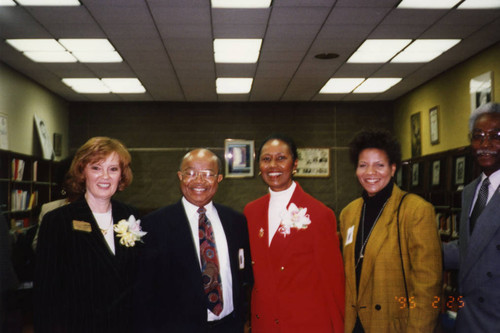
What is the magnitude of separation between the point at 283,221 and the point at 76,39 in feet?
16.9

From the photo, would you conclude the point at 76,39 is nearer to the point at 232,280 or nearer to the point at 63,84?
the point at 63,84

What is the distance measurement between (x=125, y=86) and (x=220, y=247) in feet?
24.2

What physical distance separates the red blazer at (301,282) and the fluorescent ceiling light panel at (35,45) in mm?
5475

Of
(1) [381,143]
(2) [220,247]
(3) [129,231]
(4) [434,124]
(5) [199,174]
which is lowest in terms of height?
(2) [220,247]

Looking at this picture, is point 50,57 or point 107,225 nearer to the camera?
point 107,225

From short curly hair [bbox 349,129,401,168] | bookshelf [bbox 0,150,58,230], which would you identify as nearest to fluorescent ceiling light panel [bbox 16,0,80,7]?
bookshelf [bbox 0,150,58,230]

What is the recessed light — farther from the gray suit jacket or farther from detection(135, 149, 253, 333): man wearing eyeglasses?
the gray suit jacket

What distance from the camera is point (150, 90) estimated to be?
369 inches

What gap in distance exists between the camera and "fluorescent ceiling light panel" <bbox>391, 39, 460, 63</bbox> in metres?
6.59

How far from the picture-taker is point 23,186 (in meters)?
7.55

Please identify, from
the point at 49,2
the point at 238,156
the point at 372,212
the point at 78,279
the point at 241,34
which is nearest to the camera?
the point at 78,279

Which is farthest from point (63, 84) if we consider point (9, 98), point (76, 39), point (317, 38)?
point (317, 38)

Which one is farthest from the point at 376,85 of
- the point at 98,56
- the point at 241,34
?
the point at 98,56

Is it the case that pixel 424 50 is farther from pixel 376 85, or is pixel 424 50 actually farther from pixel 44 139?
pixel 44 139
